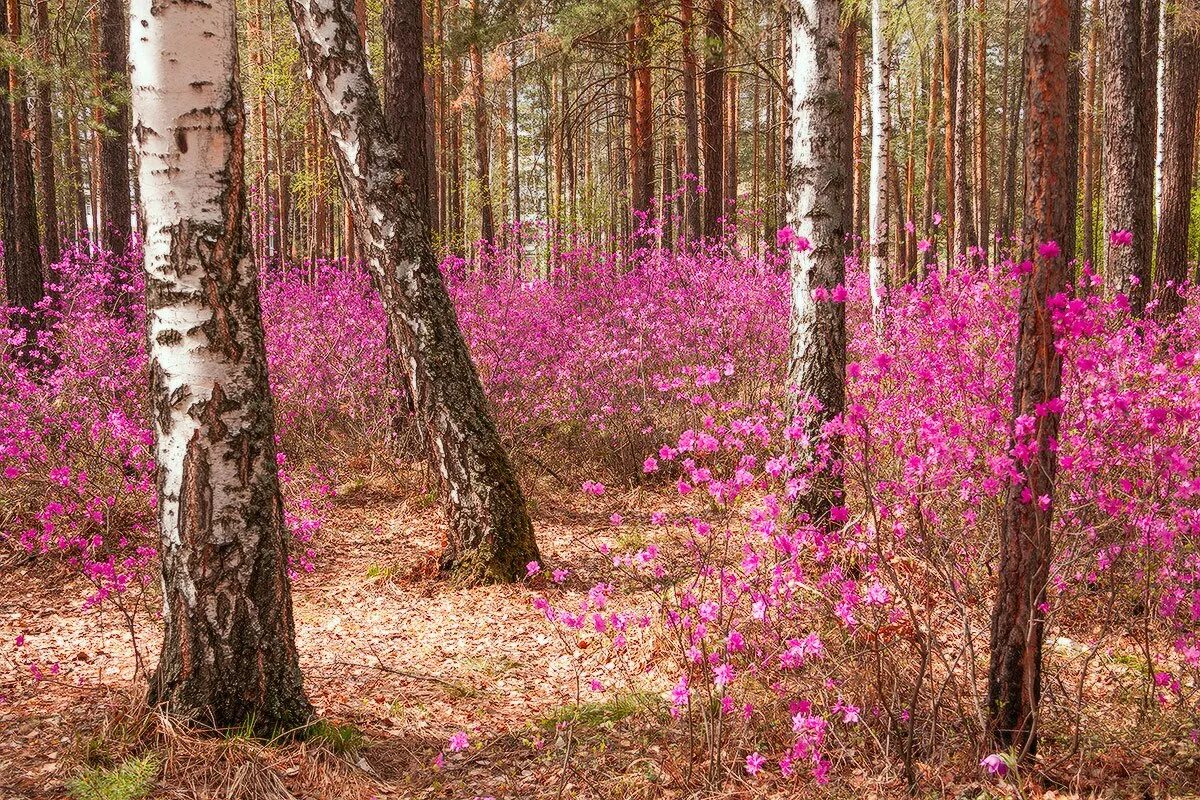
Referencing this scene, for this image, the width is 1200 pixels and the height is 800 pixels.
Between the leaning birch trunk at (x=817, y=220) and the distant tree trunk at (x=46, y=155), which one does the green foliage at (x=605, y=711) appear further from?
the distant tree trunk at (x=46, y=155)

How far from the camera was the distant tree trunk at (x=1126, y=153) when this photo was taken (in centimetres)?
743

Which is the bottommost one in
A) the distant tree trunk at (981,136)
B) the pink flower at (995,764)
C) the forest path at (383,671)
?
the forest path at (383,671)

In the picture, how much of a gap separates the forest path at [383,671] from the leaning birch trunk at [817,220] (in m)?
1.37

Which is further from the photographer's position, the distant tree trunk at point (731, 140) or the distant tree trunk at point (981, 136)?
the distant tree trunk at point (731, 140)

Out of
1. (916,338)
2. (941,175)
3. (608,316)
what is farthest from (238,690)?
(941,175)

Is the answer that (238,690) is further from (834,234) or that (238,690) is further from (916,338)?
(916,338)

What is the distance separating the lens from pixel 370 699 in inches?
141

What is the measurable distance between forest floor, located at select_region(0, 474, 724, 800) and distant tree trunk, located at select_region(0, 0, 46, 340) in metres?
4.88

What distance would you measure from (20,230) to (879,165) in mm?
8492

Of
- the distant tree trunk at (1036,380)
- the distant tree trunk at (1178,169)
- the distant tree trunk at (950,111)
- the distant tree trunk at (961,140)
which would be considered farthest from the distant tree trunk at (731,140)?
the distant tree trunk at (1036,380)

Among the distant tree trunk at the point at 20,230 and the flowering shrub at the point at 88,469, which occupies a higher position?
the distant tree trunk at the point at 20,230

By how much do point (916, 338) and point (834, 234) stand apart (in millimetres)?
1586

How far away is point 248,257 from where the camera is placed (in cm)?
287

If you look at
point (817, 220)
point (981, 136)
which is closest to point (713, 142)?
point (817, 220)
